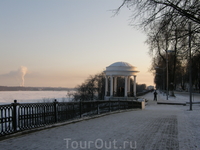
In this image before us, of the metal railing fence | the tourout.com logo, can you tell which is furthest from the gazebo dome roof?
the tourout.com logo

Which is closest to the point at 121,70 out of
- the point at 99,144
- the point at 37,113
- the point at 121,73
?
the point at 121,73

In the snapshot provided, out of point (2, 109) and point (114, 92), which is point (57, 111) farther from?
point (114, 92)

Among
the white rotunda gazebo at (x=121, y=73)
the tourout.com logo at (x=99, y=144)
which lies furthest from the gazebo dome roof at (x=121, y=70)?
the tourout.com logo at (x=99, y=144)

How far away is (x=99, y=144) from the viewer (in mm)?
7121

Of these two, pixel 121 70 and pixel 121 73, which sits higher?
pixel 121 70

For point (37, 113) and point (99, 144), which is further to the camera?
point (37, 113)

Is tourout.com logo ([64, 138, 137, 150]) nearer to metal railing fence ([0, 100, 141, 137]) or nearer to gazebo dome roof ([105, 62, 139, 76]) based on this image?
metal railing fence ([0, 100, 141, 137])

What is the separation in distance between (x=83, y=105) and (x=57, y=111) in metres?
2.92

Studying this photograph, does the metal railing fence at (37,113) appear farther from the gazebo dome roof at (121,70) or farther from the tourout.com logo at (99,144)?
the gazebo dome roof at (121,70)

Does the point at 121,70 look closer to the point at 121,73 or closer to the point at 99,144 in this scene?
the point at 121,73

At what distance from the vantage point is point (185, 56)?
1255 centimetres

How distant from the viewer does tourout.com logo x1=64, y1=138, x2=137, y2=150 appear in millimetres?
6757

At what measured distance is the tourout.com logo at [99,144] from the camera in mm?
6757

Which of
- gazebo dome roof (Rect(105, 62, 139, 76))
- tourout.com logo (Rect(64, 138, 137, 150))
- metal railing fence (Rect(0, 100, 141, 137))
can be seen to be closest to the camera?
tourout.com logo (Rect(64, 138, 137, 150))
